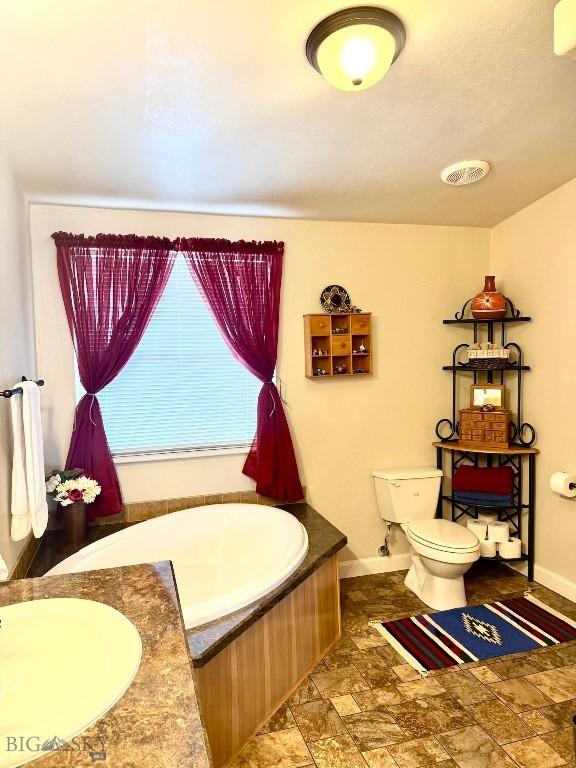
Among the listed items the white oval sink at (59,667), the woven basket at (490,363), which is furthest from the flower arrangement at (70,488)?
the woven basket at (490,363)

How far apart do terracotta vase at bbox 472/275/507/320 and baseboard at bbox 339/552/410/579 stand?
5.64ft

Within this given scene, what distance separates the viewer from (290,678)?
2213 mm

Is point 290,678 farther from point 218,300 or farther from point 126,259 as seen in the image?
point 126,259

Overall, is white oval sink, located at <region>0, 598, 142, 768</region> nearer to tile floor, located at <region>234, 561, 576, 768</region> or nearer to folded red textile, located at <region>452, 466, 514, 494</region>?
tile floor, located at <region>234, 561, 576, 768</region>

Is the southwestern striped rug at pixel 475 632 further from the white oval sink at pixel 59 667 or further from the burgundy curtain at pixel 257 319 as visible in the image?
the white oval sink at pixel 59 667

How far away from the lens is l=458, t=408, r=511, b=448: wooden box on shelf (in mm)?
3223

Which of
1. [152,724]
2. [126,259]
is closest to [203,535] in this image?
[126,259]

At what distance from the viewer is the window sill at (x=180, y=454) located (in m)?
2.91

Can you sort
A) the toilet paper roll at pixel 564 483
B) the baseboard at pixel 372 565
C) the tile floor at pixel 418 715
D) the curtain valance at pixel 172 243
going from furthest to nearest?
the baseboard at pixel 372 565, the toilet paper roll at pixel 564 483, the curtain valance at pixel 172 243, the tile floor at pixel 418 715

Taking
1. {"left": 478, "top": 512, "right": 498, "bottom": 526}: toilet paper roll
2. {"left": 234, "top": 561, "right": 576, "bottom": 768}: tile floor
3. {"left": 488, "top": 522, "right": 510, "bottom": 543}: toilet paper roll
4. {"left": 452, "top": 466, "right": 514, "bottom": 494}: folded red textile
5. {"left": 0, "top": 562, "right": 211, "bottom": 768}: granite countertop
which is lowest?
{"left": 234, "top": 561, "right": 576, "bottom": 768}: tile floor

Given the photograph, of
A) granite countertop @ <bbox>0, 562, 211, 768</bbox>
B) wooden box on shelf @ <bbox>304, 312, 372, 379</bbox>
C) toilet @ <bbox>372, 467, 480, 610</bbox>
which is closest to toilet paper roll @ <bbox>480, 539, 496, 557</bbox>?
toilet @ <bbox>372, 467, 480, 610</bbox>

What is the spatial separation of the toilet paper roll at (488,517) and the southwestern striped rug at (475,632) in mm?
494

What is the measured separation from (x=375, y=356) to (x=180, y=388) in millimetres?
1313

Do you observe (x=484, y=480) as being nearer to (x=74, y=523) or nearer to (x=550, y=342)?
(x=550, y=342)
